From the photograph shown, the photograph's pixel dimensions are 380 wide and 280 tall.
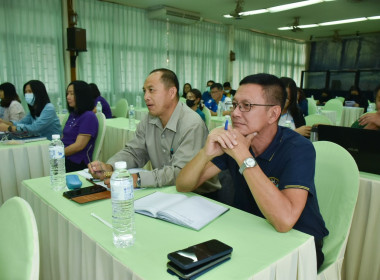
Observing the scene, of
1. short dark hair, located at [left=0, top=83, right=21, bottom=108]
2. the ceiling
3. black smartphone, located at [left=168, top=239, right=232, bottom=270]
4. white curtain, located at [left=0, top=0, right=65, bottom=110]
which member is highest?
the ceiling

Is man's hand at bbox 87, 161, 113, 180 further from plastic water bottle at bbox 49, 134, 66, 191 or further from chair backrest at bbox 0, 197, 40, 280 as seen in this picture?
chair backrest at bbox 0, 197, 40, 280

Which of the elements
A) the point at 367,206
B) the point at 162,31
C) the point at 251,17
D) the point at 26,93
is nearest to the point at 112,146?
the point at 26,93

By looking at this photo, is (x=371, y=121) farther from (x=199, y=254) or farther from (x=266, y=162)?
(x=199, y=254)

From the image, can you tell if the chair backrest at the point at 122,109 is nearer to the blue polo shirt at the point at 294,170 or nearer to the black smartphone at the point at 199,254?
the blue polo shirt at the point at 294,170

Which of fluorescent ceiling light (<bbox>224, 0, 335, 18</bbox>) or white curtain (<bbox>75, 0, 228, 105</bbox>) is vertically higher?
fluorescent ceiling light (<bbox>224, 0, 335, 18</bbox>)

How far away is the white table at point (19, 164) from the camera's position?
2531 millimetres

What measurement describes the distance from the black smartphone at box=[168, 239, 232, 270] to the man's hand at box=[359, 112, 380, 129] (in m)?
2.29

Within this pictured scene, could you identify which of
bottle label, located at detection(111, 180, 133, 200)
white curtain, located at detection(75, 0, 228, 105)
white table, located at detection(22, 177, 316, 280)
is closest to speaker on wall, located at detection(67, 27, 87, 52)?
white curtain, located at detection(75, 0, 228, 105)

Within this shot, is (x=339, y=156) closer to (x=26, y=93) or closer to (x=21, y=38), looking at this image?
(x=26, y=93)

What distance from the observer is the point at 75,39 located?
600 centimetres

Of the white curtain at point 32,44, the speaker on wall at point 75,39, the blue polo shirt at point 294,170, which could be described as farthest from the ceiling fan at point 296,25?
the blue polo shirt at point 294,170

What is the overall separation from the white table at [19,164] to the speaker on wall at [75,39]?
3843 millimetres

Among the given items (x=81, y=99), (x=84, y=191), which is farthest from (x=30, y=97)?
(x=84, y=191)

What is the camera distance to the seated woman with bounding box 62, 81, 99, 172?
2.81 m
